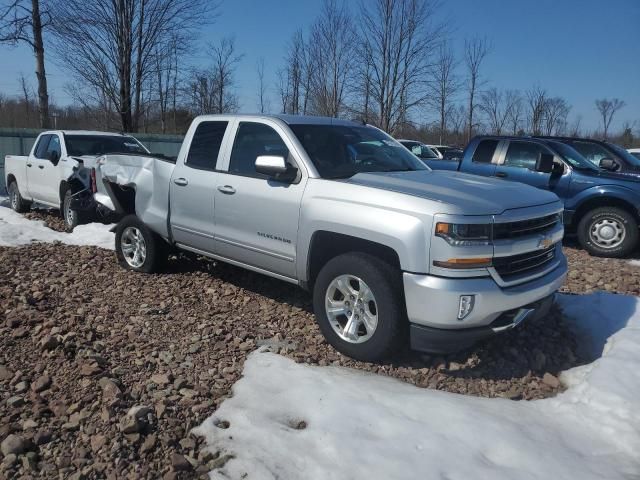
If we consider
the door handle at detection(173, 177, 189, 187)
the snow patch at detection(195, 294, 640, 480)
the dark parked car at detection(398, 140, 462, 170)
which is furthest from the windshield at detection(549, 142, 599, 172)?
the door handle at detection(173, 177, 189, 187)

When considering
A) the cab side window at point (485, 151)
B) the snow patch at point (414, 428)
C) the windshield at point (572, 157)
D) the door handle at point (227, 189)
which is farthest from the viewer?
the cab side window at point (485, 151)

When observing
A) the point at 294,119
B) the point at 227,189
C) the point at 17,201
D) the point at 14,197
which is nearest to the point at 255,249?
the point at 227,189

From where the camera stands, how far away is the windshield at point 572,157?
858 cm

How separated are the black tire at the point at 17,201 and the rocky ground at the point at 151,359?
207 inches

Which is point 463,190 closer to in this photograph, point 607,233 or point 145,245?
point 145,245

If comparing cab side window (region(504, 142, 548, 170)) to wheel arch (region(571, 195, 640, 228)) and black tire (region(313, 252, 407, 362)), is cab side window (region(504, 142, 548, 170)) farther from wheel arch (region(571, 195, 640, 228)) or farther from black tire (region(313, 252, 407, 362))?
black tire (region(313, 252, 407, 362))

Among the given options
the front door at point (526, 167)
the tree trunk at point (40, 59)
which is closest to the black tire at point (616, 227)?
the front door at point (526, 167)

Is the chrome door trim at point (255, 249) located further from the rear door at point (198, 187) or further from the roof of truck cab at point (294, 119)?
the roof of truck cab at point (294, 119)

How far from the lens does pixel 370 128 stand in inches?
215

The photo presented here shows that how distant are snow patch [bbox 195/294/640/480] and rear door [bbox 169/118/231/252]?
1703mm

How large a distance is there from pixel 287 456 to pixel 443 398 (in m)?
1.18

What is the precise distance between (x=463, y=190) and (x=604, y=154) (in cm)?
680

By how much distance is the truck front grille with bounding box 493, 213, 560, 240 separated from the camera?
3668 millimetres

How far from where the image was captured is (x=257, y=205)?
4.70 meters
